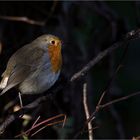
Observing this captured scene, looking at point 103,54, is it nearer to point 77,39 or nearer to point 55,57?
point 55,57

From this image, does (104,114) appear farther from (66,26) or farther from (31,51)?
(31,51)

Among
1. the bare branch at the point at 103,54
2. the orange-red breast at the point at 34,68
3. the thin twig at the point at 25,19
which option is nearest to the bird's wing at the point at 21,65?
the orange-red breast at the point at 34,68

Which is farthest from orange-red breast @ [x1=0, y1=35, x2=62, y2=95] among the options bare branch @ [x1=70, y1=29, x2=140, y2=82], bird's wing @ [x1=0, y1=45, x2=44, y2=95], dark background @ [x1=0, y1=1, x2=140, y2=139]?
bare branch @ [x1=70, y1=29, x2=140, y2=82]

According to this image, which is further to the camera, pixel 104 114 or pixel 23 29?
pixel 104 114

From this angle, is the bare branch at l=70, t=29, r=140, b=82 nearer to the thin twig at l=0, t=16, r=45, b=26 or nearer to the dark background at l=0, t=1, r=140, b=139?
the dark background at l=0, t=1, r=140, b=139

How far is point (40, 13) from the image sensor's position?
16.7 ft

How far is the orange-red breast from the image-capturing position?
3.90 metres

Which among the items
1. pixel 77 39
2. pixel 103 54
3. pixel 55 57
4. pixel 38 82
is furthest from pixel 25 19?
pixel 103 54

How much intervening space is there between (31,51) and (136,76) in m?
1.80

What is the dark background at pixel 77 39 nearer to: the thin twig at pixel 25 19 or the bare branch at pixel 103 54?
the thin twig at pixel 25 19

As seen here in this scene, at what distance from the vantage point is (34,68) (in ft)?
13.1

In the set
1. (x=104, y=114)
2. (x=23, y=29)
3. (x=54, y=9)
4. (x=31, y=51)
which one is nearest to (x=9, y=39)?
(x=23, y=29)

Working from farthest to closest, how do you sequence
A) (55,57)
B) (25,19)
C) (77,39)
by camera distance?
(77,39), (25,19), (55,57)

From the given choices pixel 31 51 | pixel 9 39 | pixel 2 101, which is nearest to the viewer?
pixel 31 51
